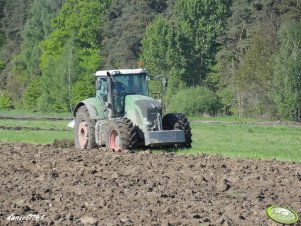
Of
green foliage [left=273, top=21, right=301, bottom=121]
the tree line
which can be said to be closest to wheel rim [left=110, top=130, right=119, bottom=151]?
the tree line

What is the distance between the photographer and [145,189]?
36.0 ft

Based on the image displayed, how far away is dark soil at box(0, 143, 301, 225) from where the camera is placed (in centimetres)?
913

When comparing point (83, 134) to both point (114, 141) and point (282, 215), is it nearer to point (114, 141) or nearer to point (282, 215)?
point (114, 141)

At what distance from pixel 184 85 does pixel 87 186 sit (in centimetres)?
5222

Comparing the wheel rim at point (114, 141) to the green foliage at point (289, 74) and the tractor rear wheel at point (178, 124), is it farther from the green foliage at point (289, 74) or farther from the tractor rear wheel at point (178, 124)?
the green foliage at point (289, 74)

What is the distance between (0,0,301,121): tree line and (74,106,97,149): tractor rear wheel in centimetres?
2937

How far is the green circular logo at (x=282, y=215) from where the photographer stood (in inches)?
350

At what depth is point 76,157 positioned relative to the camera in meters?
15.8

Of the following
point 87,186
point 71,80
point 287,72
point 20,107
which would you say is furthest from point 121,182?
point 20,107

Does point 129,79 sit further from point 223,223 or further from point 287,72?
point 287,72

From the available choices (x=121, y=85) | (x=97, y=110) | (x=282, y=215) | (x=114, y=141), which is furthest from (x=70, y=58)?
(x=282, y=215)

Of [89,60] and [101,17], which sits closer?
[89,60]

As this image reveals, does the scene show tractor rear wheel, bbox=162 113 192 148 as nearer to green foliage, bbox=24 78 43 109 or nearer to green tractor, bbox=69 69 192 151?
green tractor, bbox=69 69 192 151

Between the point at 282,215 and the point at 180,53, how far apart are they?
183 feet
